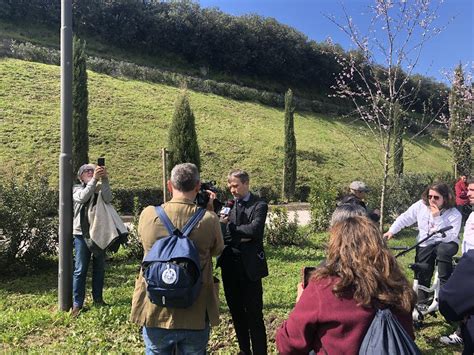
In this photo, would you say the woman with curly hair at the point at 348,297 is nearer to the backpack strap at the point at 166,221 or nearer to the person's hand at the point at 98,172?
the backpack strap at the point at 166,221

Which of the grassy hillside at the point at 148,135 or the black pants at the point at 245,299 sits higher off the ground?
the grassy hillside at the point at 148,135

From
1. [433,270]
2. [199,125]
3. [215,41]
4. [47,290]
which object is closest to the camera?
[433,270]

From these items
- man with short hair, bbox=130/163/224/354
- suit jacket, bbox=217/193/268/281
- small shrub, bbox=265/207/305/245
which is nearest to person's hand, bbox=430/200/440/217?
suit jacket, bbox=217/193/268/281

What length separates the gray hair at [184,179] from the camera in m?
2.72

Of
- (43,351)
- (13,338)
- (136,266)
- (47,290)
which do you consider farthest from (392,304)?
(136,266)

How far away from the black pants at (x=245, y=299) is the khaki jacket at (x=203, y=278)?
2.79 ft

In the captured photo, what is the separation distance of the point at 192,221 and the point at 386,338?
1341 millimetres

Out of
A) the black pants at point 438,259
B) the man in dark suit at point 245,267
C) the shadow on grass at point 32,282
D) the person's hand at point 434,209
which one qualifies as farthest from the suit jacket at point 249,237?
the shadow on grass at point 32,282

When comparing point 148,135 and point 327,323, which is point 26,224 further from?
point 148,135

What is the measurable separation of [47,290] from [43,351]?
220cm

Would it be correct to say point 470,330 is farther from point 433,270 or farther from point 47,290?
point 47,290

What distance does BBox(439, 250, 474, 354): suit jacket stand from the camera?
2.26 metres

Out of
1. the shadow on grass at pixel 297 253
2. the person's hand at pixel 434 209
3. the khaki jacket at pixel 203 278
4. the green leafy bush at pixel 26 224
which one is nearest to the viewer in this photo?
the khaki jacket at pixel 203 278

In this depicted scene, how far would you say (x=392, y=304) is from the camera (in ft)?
5.81
